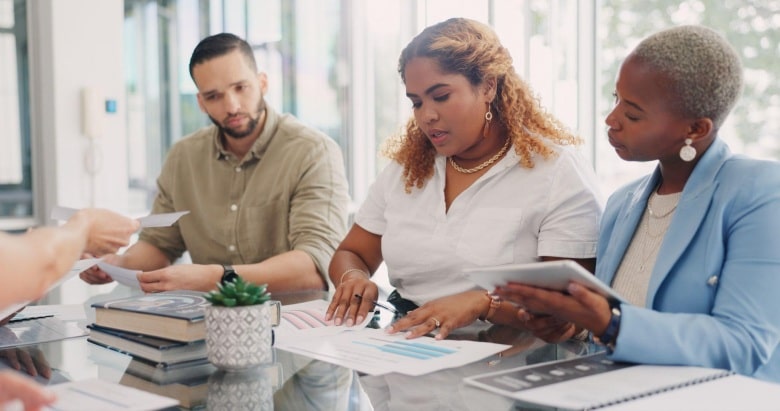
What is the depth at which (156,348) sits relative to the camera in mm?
1391

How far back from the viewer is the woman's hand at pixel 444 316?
1.50 metres

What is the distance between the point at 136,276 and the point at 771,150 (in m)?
2.83

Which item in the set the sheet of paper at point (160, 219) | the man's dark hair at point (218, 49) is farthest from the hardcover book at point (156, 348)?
the man's dark hair at point (218, 49)

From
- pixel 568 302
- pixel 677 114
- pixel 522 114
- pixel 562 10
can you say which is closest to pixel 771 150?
pixel 562 10

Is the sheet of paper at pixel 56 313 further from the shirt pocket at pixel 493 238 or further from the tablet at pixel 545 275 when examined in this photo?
the tablet at pixel 545 275

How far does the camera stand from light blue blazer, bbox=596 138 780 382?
1.24 metres

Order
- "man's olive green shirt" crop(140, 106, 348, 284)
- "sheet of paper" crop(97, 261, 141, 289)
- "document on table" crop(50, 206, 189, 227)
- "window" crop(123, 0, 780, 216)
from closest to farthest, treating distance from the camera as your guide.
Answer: "document on table" crop(50, 206, 189, 227), "sheet of paper" crop(97, 261, 141, 289), "man's olive green shirt" crop(140, 106, 348, 284), "window" crop(123, 0, 780, 216)

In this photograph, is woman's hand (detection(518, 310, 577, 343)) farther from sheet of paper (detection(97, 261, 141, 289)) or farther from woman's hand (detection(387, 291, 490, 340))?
sheet of paper (detection(97, 261, 141, 289))

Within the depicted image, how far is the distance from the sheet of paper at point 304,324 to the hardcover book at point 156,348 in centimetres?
15

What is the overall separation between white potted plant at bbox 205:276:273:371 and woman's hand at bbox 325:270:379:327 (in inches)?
14.9

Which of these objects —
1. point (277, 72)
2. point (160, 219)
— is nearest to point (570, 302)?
point (160, 219)

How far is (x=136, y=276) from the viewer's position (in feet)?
6.19

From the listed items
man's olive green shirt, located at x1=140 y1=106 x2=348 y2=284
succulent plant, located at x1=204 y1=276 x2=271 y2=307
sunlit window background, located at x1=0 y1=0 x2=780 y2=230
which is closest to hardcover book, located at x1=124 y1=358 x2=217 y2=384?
succulent plant, located at x1=204 y1=276 x2=271 y2=307

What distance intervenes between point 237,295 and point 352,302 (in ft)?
1.66
